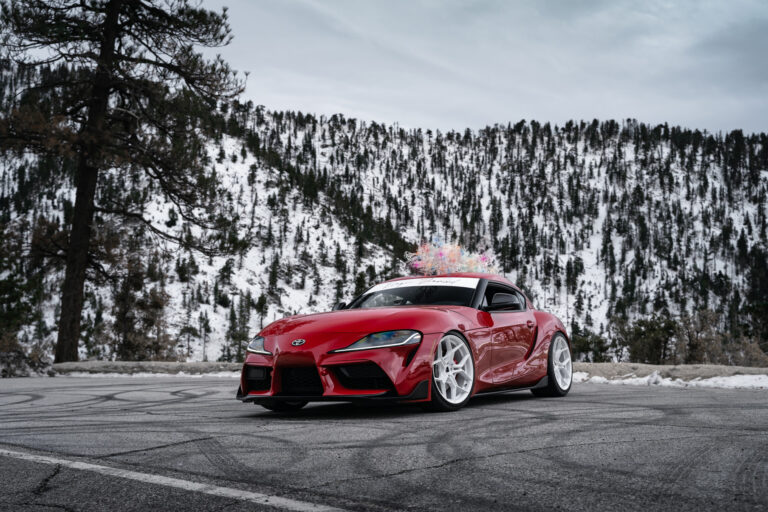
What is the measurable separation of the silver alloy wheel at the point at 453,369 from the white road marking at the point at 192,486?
2.83 meters

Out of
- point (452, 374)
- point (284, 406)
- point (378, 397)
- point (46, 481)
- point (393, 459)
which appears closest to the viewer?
point (46, 481)

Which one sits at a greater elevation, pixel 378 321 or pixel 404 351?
pixel 378 321

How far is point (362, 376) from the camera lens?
5.32 meters

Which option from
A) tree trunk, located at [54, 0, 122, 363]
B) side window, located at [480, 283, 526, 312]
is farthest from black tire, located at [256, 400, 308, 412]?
tree trunk, located at [54, 0, 122, 363]

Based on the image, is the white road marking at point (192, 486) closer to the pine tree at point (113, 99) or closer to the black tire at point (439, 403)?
the black tire at point (439, 403)

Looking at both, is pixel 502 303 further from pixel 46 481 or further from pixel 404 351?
pixel 46 481

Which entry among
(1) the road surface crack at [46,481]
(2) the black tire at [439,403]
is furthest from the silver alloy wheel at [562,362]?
(1) the road surface crack at [46,481]

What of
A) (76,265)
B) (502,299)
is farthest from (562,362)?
(76,265)

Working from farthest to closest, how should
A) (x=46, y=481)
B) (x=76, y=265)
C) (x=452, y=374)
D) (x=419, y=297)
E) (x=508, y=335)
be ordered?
1. (x=76, y=265)
2. (x=419, y=297)
3. (x=508, y=335)
4. (x=452, y=374)
5. (x=46, y=481)

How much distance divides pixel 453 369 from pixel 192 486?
328cm

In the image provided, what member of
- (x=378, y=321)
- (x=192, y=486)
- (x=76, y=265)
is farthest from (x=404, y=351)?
(x=76, y=265)

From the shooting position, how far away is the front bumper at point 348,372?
5.28m

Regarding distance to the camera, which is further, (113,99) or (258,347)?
(113,99)

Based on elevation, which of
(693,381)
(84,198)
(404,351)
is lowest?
(693,381)
